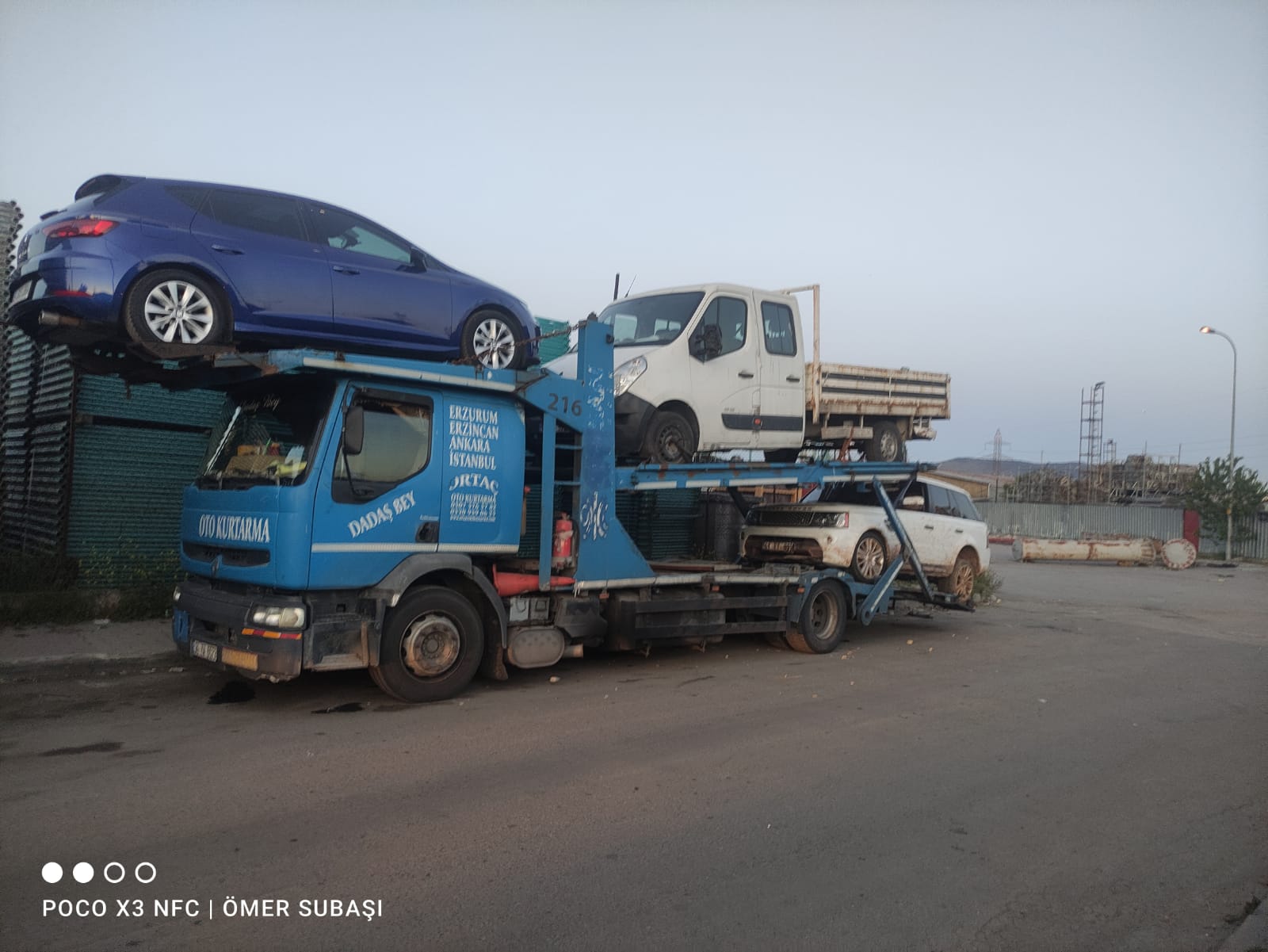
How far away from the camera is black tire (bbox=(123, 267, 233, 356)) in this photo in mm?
6488

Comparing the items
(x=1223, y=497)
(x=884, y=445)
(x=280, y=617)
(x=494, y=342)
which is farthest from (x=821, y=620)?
(x=1223, y=497)

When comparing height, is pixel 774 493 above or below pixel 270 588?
above

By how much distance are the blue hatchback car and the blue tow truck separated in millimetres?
467

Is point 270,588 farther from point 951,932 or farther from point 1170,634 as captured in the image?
point 1170,634

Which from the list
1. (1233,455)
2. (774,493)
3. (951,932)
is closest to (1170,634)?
(774,493)

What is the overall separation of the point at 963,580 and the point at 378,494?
8.90 meters

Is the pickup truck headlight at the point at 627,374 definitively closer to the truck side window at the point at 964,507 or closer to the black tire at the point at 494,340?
the black tire at the point at 494,340

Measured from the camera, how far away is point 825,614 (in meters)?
10.9

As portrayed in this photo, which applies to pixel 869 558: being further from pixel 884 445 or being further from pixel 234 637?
pixel 234 637

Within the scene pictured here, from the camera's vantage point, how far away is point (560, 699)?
7809 mm

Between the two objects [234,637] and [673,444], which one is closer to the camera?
[234,637]

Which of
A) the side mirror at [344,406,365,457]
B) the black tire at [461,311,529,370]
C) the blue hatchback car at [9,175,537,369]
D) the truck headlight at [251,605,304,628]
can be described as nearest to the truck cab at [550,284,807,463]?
the black tire at [461,311,529,370]

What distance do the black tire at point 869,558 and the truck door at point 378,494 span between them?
5.71 metres

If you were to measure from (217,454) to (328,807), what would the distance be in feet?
12.4
